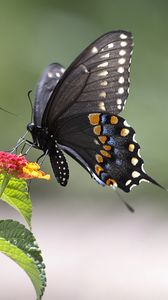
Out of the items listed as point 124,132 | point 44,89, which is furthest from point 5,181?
point 44,89

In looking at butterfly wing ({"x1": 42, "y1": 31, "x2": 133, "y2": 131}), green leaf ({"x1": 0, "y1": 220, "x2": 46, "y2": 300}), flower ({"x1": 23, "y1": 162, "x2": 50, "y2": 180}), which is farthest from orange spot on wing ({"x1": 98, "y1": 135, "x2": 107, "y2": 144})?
green leaf ({"x1": 0, "y1": 220, "x2": 46, "y2": 300})

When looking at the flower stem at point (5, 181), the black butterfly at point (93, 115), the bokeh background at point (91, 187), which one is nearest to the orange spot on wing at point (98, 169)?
the black butterfly at point (93, 115)

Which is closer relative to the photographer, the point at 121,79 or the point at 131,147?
the point at 131,147

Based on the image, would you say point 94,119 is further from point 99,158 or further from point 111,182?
point 111,182

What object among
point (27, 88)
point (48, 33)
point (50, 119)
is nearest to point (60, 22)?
point (48, 33)

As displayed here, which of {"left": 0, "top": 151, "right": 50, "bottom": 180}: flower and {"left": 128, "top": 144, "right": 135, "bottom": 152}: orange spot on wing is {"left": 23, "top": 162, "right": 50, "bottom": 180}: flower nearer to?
{"left": 0, "top": 151, "right": 50, "bottom": 180}: flower

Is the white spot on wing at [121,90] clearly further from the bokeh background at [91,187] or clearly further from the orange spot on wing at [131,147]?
the bokeh background at [91,187]


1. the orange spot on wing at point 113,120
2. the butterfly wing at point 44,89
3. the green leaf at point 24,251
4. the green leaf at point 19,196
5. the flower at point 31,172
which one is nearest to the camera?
the green leaf at point 24,251
